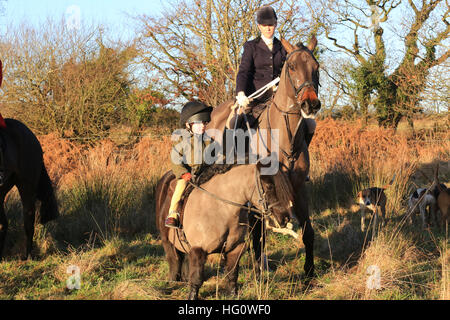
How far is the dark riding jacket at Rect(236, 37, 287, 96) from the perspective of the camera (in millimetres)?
5902

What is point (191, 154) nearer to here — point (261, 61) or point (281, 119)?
point (281, 119)

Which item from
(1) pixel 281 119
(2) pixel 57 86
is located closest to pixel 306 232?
(1) pixel 281 119

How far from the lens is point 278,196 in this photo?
3.53 metres

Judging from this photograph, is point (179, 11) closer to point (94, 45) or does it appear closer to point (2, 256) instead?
point (94, 45)

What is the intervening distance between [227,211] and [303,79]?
171 centimetres

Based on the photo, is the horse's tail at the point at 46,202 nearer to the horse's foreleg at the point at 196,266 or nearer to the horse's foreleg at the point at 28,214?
the horse's foreleg at the point at 28,214

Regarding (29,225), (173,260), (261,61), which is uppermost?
(261,61)

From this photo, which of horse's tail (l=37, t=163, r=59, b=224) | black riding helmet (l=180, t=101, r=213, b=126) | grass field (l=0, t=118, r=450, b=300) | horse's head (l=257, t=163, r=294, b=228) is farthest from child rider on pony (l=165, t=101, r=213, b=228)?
horse's tail (l=37, t=163, r=59, b=224)

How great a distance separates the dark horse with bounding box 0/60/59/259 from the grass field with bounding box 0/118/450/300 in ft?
1.00

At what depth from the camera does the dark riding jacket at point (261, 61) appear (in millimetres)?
5902

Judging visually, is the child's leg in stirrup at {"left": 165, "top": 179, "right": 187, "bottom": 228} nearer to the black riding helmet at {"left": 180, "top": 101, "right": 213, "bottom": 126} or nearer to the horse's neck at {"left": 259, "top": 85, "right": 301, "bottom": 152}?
the black riding helmet at {"left": 180, "top": 101, "right": 213, "bottom": 126}

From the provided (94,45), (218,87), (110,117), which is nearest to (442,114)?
(218,87)

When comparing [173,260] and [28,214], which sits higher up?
[28,214]

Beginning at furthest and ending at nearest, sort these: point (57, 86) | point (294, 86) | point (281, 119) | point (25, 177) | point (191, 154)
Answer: point (57, 86)
point (25, 177)
point (281, 119)
point (294, 86)
point (191, 154)
